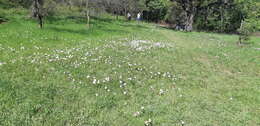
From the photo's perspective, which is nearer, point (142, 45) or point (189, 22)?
point (142, 45)

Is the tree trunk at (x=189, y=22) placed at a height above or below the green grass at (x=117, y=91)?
Result: above

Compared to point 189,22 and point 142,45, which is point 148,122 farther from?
point 189,22

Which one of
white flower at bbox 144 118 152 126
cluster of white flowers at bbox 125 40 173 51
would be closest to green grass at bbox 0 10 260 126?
white flower at bbox 144 118 152 126

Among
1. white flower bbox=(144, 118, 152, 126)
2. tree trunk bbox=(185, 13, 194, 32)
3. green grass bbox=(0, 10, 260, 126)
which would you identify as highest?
tree trunk bbox=(185, 13, 194, 32)

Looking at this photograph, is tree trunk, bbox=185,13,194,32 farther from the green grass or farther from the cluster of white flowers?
the green grass

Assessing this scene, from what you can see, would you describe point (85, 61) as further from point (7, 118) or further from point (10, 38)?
point (10, 38)

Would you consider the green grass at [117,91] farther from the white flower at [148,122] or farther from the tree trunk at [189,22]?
the tree trunk at [189,22]

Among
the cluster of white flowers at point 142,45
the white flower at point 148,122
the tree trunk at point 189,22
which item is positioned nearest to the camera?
the white flower at point 148,122

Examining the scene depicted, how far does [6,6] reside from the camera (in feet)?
81.4

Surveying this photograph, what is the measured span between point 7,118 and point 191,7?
34055mm

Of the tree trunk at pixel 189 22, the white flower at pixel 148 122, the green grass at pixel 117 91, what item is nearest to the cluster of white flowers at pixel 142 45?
the green grass at pixel 117 91

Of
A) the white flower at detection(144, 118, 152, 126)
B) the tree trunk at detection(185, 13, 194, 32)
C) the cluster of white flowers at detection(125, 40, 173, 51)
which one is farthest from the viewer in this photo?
the tree trunk at detection(185, 13, 194, 32)

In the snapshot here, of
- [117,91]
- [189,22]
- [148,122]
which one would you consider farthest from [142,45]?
[189,22]

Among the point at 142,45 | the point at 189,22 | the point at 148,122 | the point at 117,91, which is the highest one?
the point at 189,22
